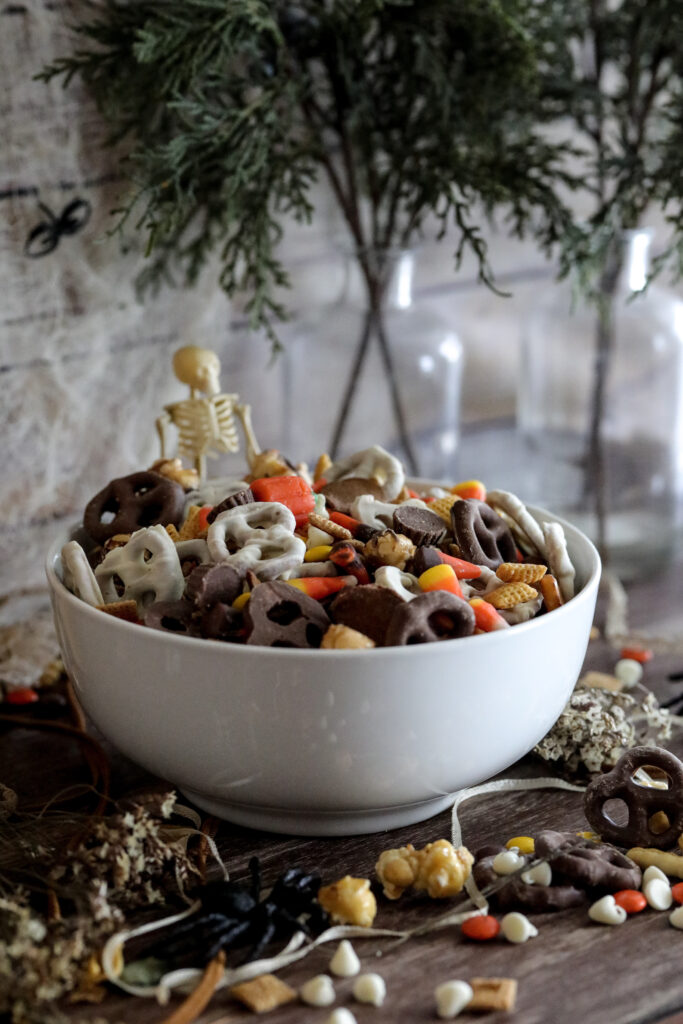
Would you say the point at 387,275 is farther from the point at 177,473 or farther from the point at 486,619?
the point at 486,619

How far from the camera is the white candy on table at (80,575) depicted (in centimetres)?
80

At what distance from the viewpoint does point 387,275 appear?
4.40 feet

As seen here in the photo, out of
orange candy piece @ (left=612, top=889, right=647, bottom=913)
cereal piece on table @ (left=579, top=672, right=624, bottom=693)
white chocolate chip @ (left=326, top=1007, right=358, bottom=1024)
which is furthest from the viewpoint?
→ cereal piece on table @ (left=579, top=672, right=624, bottom=693)

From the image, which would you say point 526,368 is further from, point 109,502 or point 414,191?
point 109,502

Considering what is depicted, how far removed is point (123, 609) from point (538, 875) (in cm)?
33

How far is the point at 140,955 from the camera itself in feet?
2.19

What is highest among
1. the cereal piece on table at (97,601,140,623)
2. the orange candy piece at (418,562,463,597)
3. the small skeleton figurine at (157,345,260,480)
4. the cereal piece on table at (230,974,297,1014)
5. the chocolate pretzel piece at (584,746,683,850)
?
the small skeleton figurine at (157,345,260,480)

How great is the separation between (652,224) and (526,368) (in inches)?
18.4

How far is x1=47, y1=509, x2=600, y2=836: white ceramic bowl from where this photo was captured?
694mm

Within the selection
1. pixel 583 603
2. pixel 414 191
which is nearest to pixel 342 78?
pixel 414 191

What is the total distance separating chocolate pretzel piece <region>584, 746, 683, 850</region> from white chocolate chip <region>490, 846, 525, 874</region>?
0.25 feet

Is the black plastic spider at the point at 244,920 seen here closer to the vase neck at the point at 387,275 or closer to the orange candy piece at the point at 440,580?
the orange candy piece at the point at 440,580

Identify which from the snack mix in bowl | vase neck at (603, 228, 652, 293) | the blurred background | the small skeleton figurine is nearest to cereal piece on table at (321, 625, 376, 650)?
the snack mix in bowl

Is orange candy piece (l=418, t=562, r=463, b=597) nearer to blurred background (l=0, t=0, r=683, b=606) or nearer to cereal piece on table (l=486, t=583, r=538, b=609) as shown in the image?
cereal piece on table (l=486, t=583, r=538, b=609)
